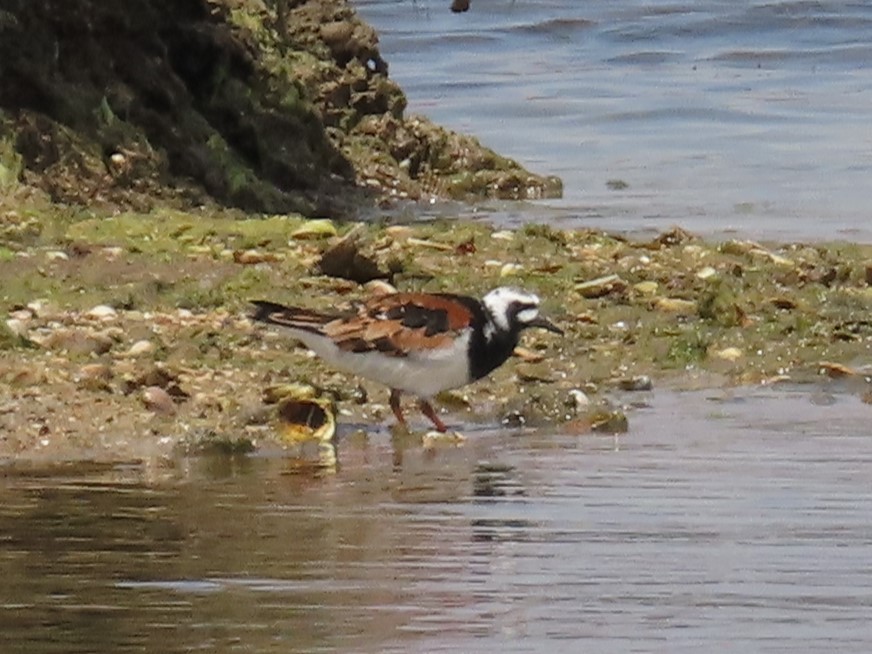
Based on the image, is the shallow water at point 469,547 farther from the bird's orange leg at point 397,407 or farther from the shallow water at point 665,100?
the shallow water at point 665,100

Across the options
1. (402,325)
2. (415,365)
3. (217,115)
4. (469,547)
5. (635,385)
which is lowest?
(635,385)

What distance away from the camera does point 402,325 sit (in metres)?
8.77

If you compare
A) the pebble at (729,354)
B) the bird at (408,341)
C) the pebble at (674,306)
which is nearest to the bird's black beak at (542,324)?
the bird at (408,341)

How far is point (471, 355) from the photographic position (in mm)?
8633

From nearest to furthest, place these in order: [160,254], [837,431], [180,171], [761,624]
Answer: [761,624] < [837,431] < [160,254] < [180,171]

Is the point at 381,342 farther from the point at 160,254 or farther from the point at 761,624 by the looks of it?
the point at 761,624

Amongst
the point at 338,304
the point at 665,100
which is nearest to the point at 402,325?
the point at 338,304

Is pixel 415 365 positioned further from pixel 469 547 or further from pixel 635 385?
pixel 469 547

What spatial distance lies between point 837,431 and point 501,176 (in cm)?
703

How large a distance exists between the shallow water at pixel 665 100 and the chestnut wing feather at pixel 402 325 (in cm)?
478

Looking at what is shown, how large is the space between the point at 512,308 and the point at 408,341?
20.0 inches

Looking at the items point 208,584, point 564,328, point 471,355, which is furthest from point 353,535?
point 564,328

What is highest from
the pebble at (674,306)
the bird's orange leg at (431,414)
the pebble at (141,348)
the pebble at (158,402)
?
the pebble at (141,348)

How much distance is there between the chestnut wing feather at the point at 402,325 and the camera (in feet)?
28.3
